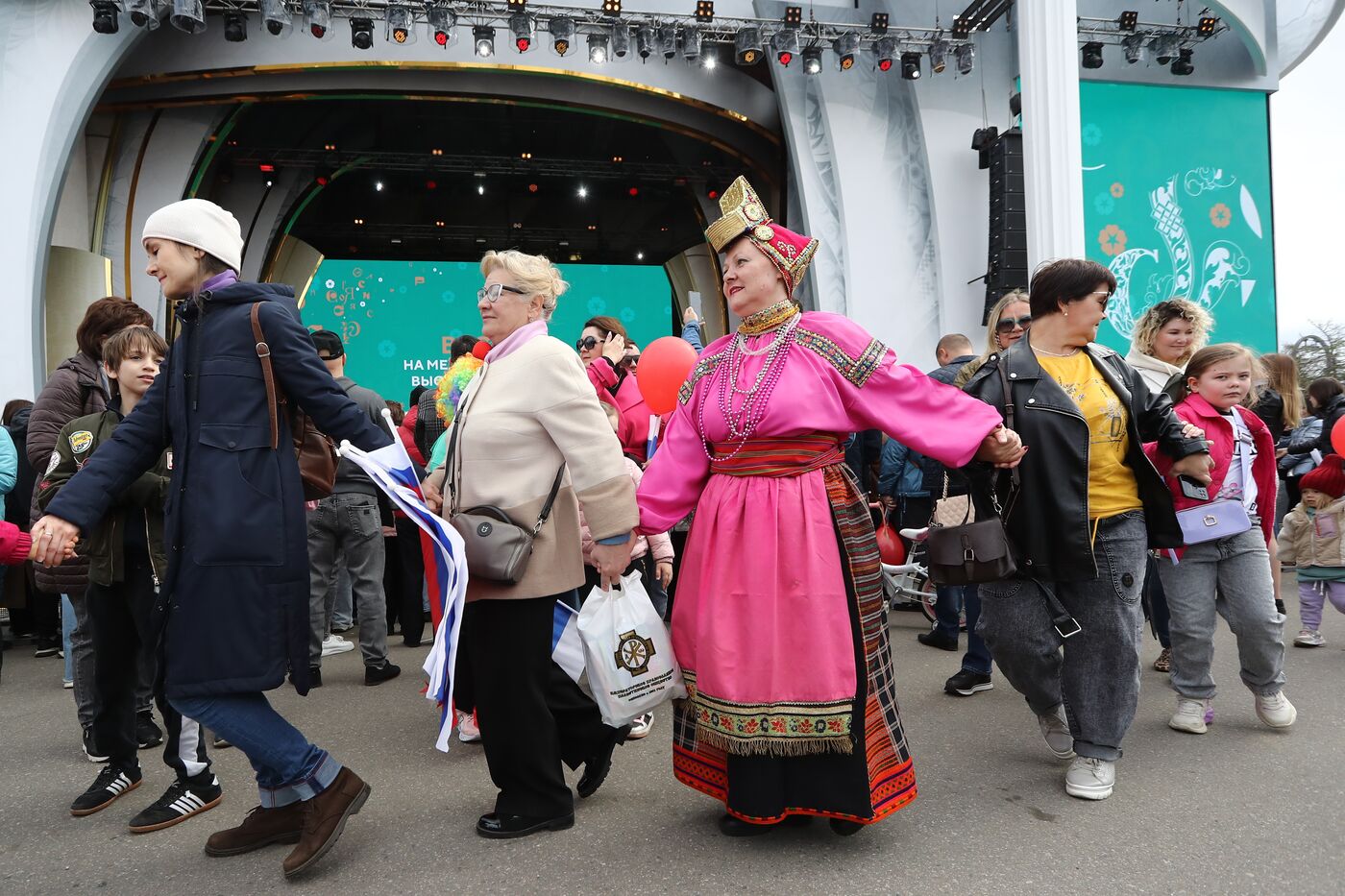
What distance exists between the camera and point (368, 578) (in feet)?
15.0

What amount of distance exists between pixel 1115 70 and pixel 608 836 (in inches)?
492

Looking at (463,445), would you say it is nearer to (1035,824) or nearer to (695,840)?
(695,840)

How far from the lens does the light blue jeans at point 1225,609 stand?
10.5 feet

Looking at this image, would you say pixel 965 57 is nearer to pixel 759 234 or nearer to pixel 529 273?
pixel 759 234

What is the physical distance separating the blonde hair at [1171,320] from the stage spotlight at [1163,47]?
9449 millimetres

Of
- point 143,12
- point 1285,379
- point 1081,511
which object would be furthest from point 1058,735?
point 143,12

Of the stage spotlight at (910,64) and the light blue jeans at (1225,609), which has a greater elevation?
the stage spotlight at (910,64)

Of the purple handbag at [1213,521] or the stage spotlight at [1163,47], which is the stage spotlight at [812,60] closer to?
the stage spotlight at [1163,47]

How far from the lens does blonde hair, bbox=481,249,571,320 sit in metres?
2.59

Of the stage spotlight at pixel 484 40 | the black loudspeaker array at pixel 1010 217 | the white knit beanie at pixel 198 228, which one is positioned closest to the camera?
the white knit beanie at pixel 198 228

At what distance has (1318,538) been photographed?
15.1 feet

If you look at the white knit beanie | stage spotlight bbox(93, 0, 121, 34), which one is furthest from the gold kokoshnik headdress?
stage spotlight bbox(93, 0, 121, 34)

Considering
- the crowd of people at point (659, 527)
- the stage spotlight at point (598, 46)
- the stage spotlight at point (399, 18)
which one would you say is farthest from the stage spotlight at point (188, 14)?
the crowd of people at point (659, 527)

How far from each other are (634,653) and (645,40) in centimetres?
985
